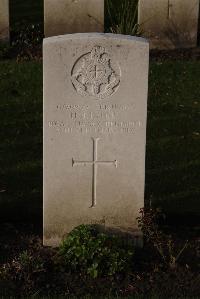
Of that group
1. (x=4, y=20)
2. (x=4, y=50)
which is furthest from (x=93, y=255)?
(x=4, y=20)

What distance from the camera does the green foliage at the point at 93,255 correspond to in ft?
19.0

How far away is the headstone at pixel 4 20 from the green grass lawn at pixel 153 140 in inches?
27.0

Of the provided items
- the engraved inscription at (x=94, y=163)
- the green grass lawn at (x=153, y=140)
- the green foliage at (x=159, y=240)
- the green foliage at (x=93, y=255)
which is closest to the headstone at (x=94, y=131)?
the engraved inscription at (x=94, y=163)

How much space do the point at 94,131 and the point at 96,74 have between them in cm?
43

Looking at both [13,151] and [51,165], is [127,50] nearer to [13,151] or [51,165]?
A: [51,165]

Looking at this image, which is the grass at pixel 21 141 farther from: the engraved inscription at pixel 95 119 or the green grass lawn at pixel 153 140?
the engraved inscription at pixel 95 119

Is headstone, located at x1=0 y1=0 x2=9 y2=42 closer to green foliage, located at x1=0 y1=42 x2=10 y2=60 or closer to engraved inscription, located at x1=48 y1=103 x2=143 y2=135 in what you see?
green foliage, located at x1=0 y1=42 x2=10 y2=60

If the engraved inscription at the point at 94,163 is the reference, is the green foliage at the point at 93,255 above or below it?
below

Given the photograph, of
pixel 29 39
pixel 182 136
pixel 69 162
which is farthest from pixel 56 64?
pixel 29 39

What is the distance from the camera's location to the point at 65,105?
5922 millimetres

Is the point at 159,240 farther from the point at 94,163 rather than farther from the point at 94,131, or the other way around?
the point at 94,131

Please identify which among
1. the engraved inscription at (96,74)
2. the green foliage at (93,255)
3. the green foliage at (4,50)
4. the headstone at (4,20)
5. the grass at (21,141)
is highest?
the headstone at (4,20)

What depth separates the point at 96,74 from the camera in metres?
5.89

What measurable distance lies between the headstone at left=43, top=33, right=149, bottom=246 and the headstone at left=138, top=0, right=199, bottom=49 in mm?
5364
